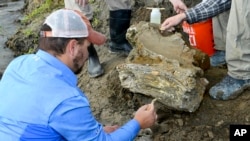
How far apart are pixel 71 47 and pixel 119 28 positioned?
2.20 m

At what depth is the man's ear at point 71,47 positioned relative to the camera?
2.82 m

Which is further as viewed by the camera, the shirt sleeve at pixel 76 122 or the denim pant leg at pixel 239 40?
the denim pant leg at pixel 239 40

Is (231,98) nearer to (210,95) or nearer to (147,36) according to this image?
(210,95)

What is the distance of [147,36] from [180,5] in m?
0.45

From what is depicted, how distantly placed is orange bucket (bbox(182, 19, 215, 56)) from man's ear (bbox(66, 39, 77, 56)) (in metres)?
1.96

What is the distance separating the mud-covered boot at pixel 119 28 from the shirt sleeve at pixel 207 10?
1057 millimetres

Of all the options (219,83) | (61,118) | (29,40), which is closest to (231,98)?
(219,83)

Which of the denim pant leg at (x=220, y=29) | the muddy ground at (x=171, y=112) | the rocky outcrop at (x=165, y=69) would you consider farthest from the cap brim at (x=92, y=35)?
the denim pant leg at (x=220, y=29)

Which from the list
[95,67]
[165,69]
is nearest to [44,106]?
[165,69]

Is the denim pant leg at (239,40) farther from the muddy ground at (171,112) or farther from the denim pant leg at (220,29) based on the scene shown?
the denim pant leg at (220,29)

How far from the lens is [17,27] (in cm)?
842

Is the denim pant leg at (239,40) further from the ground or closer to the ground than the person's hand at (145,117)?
further from the ground

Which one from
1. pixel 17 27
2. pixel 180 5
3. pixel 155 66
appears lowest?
pixel 17 27

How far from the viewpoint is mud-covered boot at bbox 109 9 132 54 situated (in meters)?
4.94
